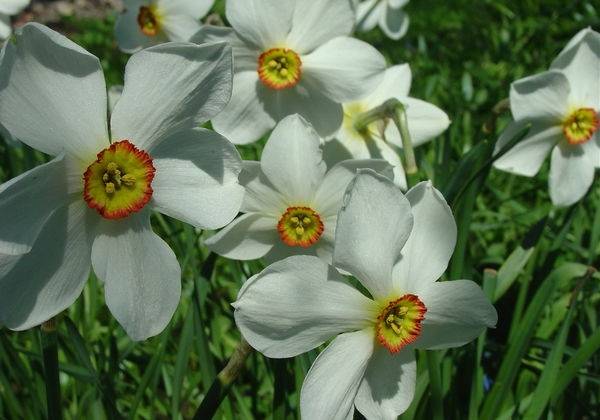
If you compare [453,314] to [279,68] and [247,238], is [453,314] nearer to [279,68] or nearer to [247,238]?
[247,238]

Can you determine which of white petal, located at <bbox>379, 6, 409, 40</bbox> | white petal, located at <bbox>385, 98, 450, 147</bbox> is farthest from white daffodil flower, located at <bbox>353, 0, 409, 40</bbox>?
white petal, located at <bbox>385, 98, 450, 147</bbox>

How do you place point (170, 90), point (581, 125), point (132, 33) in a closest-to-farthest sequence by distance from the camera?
point (170, 90) → point (581, 125) → point (132, 33)

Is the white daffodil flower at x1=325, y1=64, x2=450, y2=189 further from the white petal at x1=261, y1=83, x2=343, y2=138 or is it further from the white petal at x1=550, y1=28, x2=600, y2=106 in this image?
the white petal at x1=550, y1=28, x2=600, y2=106

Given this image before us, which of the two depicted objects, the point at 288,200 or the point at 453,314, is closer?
the point at 453,314

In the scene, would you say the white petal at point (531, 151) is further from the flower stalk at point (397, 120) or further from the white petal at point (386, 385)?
the white petal at point (386, 385)

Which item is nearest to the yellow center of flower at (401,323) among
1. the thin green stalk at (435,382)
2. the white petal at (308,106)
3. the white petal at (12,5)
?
the thin green stalk at (435,382)

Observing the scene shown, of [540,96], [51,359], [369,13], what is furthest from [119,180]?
[369,13]
